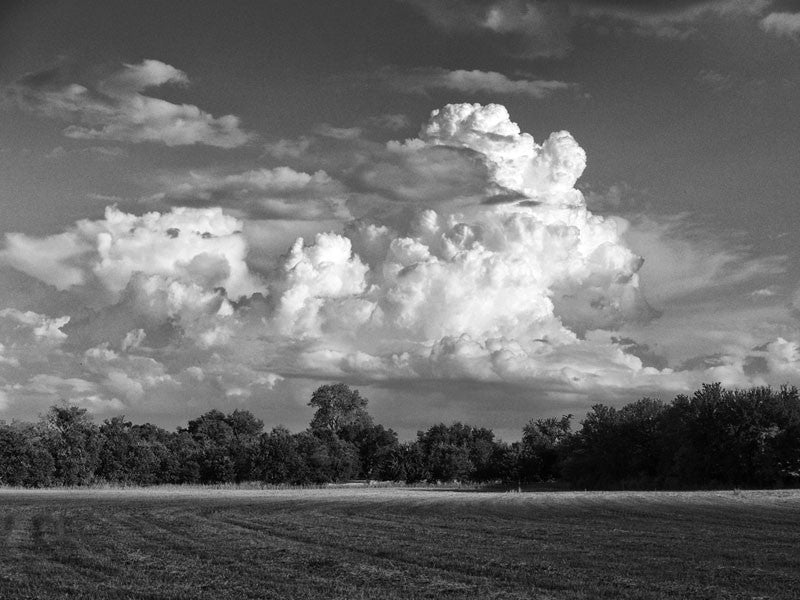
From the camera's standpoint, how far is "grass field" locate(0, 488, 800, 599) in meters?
19.3

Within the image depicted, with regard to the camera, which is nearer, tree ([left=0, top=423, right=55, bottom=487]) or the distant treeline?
the distant treeline

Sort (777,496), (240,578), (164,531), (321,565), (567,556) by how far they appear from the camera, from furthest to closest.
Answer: (777,496), (164,531), (567,556), (321,565), (240,578)

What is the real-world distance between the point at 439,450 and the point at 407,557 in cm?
13699

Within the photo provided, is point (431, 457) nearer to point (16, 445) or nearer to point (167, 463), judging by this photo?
point (167, 463)

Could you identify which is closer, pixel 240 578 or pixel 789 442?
pixel 240 578

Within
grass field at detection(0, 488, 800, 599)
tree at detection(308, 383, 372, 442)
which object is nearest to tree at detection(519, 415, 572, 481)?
tree at detection(308, 383, 372, 442)

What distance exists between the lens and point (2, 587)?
19.7 metres

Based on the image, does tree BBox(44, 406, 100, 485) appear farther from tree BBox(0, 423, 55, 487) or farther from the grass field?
the grass field

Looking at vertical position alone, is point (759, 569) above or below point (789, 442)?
below

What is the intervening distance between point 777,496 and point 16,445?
104878mm

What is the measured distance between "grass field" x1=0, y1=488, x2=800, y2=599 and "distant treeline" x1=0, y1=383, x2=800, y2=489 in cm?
5719

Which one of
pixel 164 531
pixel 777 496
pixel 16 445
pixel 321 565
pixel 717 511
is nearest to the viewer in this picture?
pixel 321 565

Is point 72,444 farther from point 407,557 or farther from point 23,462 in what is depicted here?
point 407,557

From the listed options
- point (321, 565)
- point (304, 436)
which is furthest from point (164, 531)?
point (304, 436)
